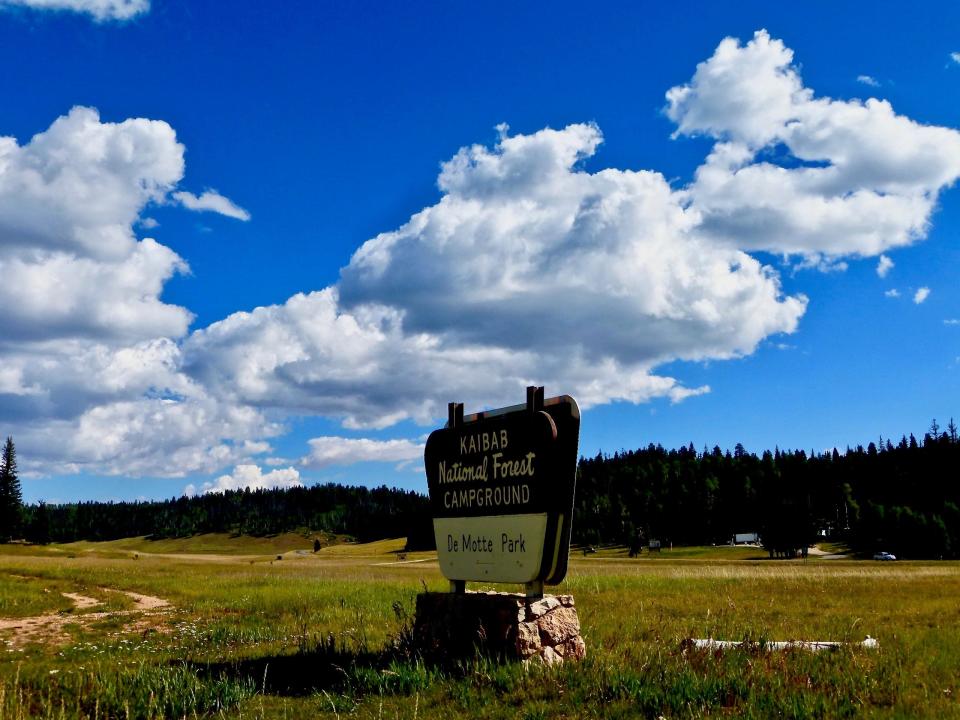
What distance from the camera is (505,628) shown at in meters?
11.1

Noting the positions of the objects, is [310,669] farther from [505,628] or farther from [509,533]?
[509,533]

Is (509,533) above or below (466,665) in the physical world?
above

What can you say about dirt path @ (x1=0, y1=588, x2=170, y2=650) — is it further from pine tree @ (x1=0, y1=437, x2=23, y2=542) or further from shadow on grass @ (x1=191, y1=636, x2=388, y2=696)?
pine tree @ (x1=0, y1=437, x2=23, y2=542)

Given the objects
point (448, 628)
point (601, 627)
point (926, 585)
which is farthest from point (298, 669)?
point (926, 585)

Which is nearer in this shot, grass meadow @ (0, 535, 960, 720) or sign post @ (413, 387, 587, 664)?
grass meadow @ (0, 535, 960, 720)

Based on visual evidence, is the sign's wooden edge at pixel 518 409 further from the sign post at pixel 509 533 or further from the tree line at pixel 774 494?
the tree line at pixel 774 494

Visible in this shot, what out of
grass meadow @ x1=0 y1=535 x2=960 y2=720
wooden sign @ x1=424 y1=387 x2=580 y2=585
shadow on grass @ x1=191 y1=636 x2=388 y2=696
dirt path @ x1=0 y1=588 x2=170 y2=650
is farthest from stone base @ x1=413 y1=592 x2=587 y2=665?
dirt path @ x1=0 y1=588 x2=170 y2=650

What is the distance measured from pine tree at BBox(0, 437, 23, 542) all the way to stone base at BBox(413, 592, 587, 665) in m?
131

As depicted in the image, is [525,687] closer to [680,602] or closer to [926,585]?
[680,602]

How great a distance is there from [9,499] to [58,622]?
121 metres

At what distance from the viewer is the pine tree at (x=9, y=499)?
120m

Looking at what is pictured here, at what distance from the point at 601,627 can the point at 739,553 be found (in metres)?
102

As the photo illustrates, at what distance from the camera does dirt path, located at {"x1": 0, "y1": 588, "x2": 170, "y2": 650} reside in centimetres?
1681

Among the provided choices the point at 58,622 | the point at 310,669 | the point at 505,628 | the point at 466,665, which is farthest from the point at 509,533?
the point at 58,622
